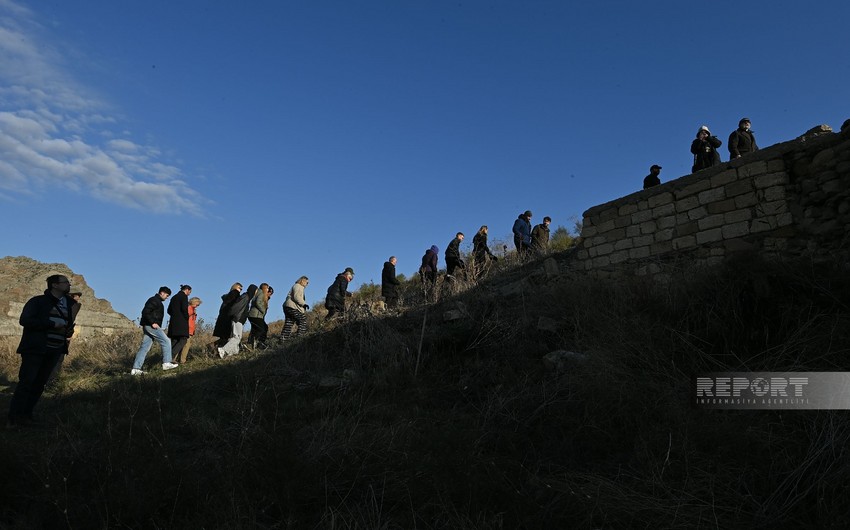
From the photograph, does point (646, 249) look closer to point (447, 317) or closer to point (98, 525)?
point (447, 317)

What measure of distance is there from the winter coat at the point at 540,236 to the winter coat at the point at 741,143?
5351 mm

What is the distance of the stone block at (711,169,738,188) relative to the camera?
748 centimetres

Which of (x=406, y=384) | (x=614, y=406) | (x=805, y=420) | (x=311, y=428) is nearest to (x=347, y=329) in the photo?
(x=406, y=384)

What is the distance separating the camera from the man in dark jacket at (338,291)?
38.6 ft

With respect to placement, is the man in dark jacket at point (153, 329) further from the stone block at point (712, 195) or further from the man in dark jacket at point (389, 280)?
the stone block at point (712, 195)

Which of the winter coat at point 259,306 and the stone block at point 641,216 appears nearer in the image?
the stone block at point 641,216

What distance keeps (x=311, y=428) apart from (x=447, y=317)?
12.1ft

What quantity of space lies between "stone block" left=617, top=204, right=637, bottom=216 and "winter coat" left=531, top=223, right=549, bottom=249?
4.55m

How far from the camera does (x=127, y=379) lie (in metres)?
7.63

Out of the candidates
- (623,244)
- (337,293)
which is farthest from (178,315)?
(623,244)

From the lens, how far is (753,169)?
23.8 feet

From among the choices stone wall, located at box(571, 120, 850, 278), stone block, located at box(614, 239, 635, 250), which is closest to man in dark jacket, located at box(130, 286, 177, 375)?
stone wall, located at box(571, 120, 850, 278)

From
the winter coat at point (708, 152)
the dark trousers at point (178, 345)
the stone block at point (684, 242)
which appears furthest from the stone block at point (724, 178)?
the dark trousers at point (178, 345)

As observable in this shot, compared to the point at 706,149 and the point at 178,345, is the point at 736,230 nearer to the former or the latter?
the point at 706,149
